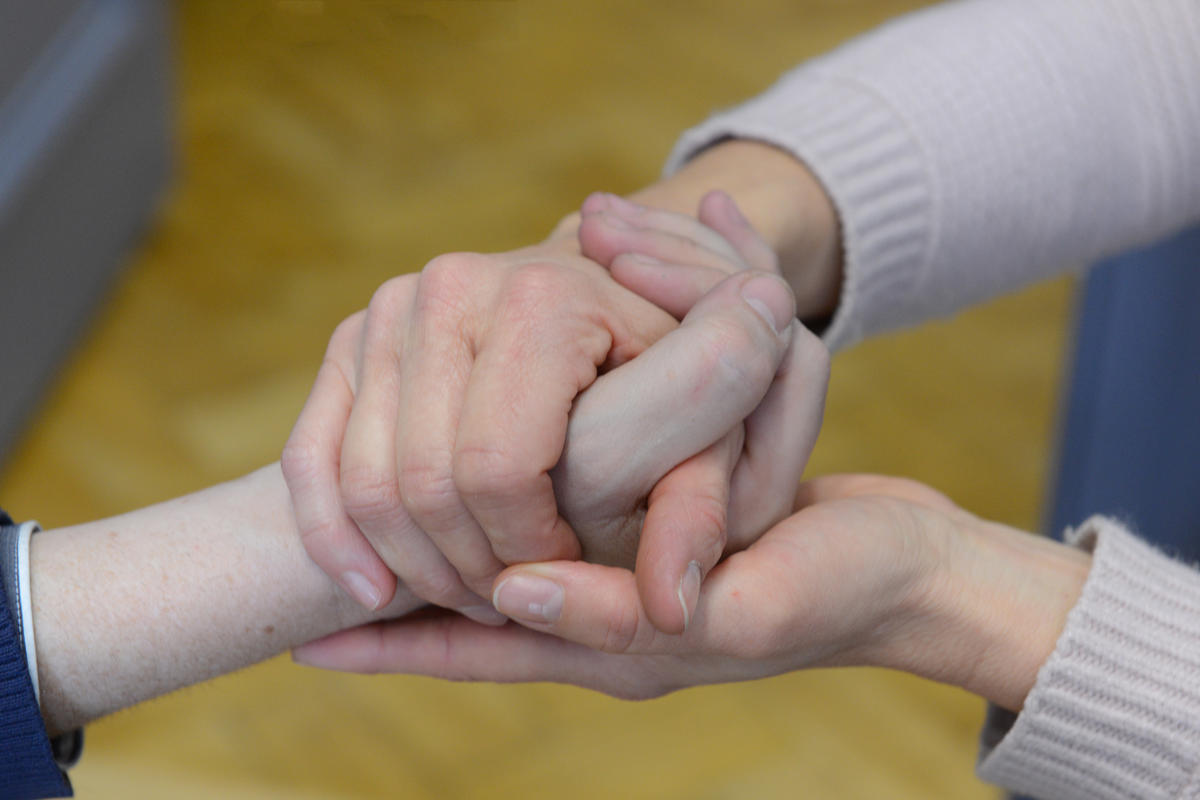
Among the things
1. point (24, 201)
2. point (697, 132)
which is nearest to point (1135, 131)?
point (697, 132)

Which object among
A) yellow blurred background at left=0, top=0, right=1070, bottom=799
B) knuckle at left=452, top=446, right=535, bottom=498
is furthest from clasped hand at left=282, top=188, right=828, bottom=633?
yellow blurred background at left=0, top=0, right=1070, bottom=799

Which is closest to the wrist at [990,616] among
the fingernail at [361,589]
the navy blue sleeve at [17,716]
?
the fingernail at [361,589]

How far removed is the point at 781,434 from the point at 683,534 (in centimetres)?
11

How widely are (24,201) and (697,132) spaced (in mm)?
1111

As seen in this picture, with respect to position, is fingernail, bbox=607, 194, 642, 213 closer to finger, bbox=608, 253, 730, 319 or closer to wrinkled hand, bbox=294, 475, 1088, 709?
finger, bbox=608, 253, 730, 319

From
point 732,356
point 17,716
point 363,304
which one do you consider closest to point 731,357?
point 732,356

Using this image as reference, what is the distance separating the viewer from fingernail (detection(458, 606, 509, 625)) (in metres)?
0.75

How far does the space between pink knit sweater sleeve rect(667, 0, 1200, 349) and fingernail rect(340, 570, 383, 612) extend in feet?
1.32

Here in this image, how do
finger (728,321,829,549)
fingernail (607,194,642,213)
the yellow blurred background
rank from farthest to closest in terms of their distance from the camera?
the yellow blurred background
fingernail (607,194,642,213)
finger (728,321,829,549)

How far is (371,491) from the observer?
663 millimetres

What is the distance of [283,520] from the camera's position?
78 centimetres

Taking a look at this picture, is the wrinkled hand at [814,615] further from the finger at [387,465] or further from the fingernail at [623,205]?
the fingernail at [623,205]

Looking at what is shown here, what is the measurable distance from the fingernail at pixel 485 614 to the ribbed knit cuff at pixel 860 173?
0.34m

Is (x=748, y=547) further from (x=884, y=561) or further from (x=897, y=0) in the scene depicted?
(x=897, y=0)
